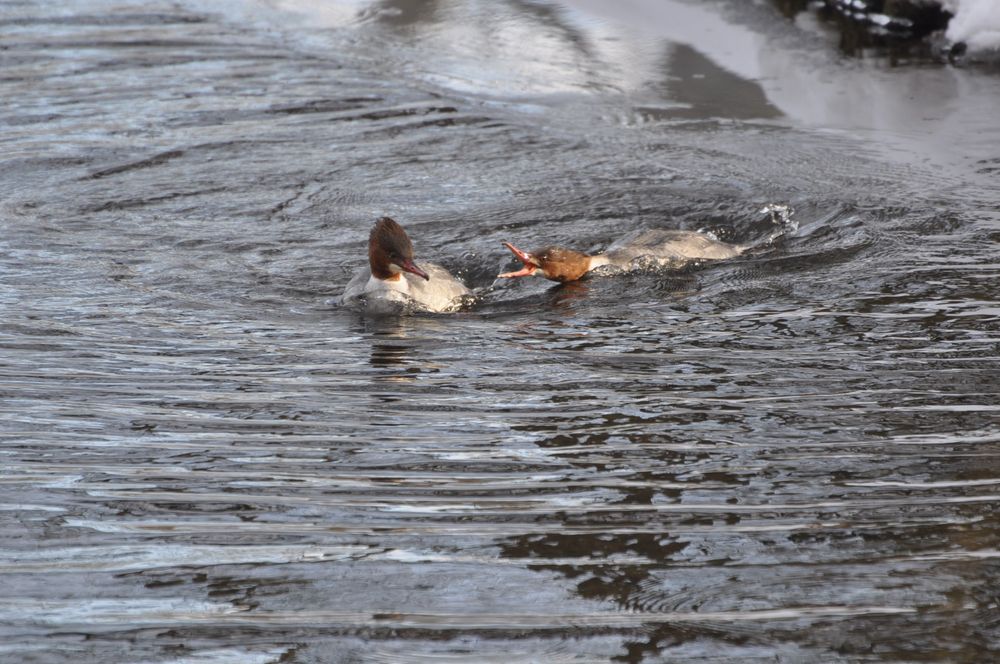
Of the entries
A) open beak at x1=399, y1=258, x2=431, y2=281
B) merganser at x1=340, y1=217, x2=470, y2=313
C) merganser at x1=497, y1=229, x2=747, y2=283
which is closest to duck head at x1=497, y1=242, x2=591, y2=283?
merganser at x1=497, y1=229, x2=747, y2=283

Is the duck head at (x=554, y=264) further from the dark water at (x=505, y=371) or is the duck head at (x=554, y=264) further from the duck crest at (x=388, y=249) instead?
the duck crest at (x=388, y=249)

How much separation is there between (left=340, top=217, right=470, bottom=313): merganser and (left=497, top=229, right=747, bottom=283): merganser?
0.44m

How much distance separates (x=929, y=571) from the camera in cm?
370

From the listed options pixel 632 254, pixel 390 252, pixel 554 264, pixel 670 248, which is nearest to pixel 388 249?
pixel 390 252

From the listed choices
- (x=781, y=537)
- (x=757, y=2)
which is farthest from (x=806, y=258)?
(x=757, y=2)

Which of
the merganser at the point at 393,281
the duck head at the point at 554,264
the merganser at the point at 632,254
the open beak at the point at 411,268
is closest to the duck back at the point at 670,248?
the merganser at the point at 632,254

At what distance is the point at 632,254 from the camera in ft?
25.9

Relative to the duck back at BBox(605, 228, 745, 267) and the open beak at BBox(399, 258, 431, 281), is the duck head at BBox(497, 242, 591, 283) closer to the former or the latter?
the duck back at BBox(605, 228, 745, 267)

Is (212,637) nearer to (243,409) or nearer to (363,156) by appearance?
(243,409)

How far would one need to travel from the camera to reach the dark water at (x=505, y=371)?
11.7 feet

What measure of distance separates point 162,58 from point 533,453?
10.4 m

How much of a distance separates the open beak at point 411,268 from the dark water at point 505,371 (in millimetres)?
284

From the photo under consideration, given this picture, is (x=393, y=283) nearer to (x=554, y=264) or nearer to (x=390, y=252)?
(x=390, y=252)

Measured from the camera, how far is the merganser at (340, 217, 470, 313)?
716cm
